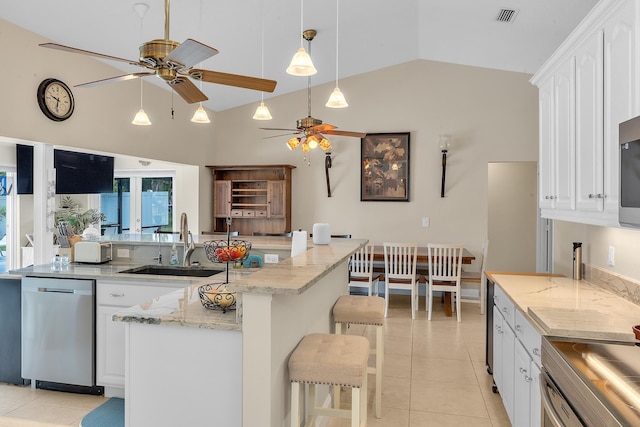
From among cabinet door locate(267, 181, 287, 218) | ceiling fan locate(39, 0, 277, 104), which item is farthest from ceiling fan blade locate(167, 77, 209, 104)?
cabinet door locate(267, 181, 287, 218)

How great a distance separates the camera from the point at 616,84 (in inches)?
76.6

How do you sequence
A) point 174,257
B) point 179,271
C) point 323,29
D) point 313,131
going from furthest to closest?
point 323,29 < point 313,131 < point 174,257 < point 179,271

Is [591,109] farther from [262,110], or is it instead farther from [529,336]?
[262,110]

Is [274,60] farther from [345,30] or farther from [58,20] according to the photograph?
[58,20]

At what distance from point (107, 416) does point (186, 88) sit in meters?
2.19

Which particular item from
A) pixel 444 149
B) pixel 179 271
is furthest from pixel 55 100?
pixel 444 149

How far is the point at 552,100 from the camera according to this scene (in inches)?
111

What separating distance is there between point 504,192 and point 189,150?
16.7ft

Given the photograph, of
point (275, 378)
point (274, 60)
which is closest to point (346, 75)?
point (274, 60)

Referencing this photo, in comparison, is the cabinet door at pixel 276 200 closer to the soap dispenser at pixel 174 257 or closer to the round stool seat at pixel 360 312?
the soap dispenser at pixel 174 257

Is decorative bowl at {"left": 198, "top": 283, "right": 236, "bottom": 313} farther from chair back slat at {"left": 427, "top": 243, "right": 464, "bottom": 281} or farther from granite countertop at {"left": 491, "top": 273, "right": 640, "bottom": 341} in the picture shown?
chair back slat at {"left": 427, "top": 243, "right": 464, "bottom": 281}

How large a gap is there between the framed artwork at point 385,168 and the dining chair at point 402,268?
1116mm

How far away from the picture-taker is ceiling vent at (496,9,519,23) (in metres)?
4.14

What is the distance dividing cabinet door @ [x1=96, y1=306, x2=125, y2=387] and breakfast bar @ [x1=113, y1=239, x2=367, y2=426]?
126cm
